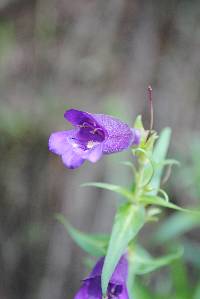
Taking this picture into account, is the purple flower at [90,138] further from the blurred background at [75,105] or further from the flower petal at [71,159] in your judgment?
the blurred background at [75,105]

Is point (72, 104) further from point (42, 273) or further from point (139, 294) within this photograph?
point (139, 294)

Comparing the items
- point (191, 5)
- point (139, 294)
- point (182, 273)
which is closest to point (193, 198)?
point (182, 273)

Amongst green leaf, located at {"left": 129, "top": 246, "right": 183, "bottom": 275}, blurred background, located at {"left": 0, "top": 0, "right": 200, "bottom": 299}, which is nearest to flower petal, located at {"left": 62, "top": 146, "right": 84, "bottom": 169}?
green leaf, located at {"left": 129, "top": 246, "right": 183, "bottom": 275}

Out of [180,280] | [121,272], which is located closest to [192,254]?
[180,280]

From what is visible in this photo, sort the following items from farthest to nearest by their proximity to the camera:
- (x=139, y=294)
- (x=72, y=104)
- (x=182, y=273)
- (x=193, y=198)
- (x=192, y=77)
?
(x=192, y=77), (x=72, y=104), (x=193, y=198), (x=182, y=273), (x=139, y=294)

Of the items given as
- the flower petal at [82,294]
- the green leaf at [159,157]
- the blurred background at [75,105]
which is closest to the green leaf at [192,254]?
the blurred background at [75,105]

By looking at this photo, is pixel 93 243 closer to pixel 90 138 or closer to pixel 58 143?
pixel 90 138

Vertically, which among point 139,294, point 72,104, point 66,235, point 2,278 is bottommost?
point 2,278
